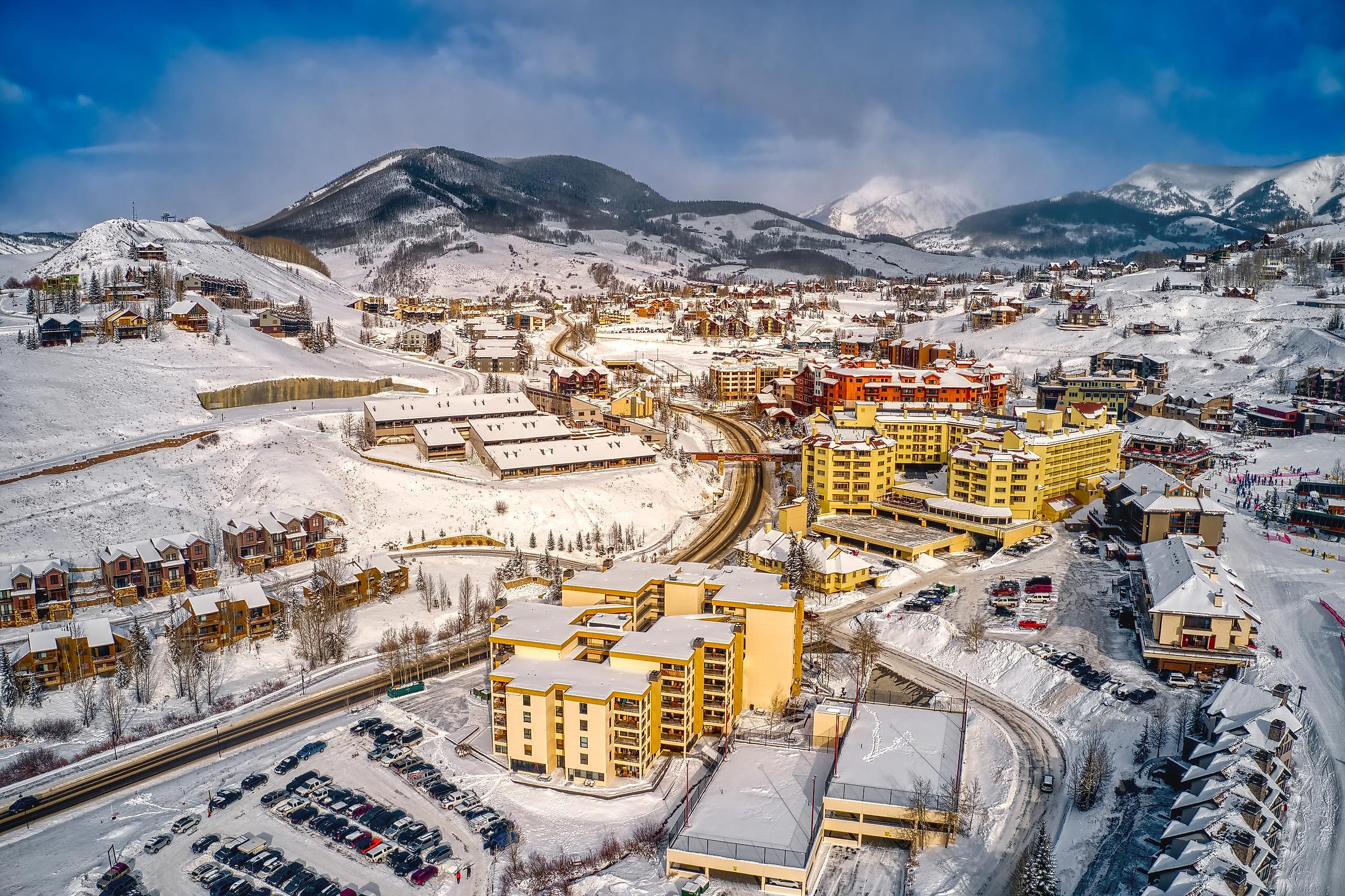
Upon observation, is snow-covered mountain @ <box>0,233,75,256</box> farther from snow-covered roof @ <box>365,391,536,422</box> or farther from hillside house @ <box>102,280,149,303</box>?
snow-covered roof @ <box>365,391,536,422</box>

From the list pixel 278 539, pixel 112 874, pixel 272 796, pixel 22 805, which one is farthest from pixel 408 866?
pixel 278 539

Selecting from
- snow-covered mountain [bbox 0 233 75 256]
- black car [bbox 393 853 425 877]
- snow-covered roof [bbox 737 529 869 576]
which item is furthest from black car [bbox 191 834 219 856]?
snow-covered mountain [bbox 0 233 75 256]

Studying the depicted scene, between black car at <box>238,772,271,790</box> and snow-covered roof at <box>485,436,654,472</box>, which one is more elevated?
snow-covered roof at <box>485,436,654,472</box>

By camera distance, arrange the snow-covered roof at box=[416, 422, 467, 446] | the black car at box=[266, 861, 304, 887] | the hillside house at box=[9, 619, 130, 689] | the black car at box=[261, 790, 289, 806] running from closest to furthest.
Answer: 1. the black car at box=[266, 861, 304, 887]
2. the black car at box=[261, 790, 289, 806]
3. the hillside house at box=[9, 619, 130, 689]
4. the snow-covered roof at box=[416, 422, 467, 446]

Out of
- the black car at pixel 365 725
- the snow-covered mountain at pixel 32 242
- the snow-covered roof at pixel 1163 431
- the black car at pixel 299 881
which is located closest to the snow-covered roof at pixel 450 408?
the black car at pixel 365 725

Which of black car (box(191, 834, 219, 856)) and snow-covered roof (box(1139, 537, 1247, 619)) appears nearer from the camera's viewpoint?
black car (box(191, 834, 219, 856))

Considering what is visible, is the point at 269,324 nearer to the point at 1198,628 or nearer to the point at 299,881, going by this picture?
the point at 299,881

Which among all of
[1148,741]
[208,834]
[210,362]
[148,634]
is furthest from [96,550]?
[1148,741]
